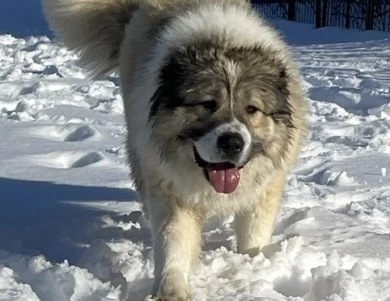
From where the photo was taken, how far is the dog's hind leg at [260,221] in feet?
13.2

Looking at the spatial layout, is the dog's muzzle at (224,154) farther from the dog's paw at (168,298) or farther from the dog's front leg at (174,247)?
the dog's paw at (168,298)

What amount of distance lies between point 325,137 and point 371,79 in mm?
2906

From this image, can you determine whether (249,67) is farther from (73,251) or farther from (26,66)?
(26,66)

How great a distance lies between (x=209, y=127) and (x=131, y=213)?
4.75ft

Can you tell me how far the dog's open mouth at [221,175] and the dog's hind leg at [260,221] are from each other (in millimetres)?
405

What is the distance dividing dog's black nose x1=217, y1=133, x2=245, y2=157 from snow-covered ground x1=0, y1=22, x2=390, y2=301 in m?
0.59

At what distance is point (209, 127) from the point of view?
11.3 feet

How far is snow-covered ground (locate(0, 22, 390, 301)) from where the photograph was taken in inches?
139

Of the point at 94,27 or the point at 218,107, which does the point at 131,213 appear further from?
the point at 218,107

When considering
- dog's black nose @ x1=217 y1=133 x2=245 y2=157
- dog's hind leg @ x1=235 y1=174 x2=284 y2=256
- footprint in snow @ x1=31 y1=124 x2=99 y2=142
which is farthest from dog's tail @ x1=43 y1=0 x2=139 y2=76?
dog's black nose @ x1=217 y1=133 x2=245 y2=157

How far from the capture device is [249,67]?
358cm

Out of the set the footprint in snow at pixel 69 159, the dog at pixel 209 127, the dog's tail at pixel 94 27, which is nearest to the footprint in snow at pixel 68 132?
the footprint in snow at pixel 69 159

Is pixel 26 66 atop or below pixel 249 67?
below

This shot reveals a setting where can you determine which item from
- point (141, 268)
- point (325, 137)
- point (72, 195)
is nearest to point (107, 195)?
point (72, 195)
